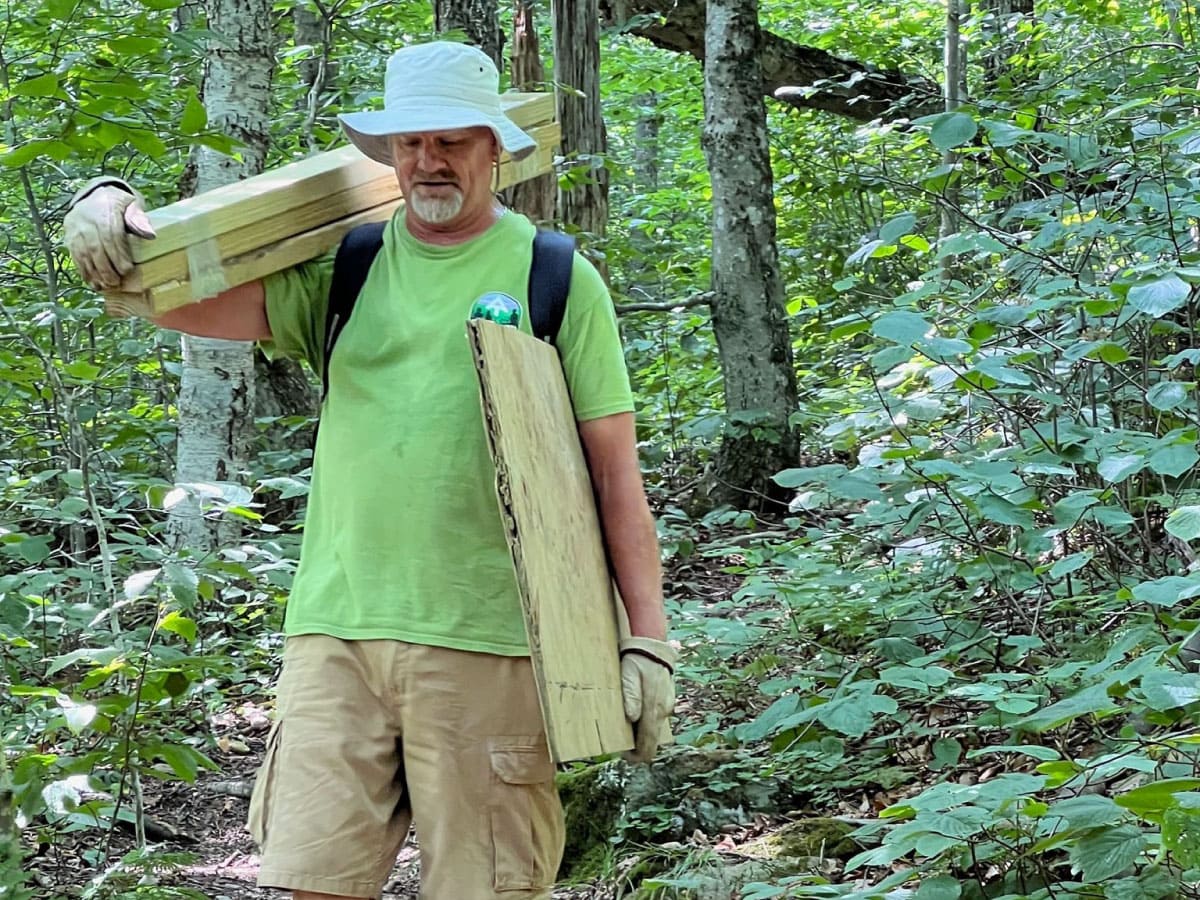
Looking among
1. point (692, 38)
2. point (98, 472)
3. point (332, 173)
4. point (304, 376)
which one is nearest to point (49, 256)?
point (98, 472)

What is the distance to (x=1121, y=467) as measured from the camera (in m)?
3.45

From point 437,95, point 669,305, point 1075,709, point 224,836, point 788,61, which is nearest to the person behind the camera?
point 437,95

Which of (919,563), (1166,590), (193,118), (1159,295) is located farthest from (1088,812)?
(193,118)

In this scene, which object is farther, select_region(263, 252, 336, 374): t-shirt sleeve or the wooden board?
select_region(263, 252, 336, 374): t-shirt sleeve

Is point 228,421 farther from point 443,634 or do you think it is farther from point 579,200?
point 579,200

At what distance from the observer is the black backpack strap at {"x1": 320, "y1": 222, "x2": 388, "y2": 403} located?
8.69ft

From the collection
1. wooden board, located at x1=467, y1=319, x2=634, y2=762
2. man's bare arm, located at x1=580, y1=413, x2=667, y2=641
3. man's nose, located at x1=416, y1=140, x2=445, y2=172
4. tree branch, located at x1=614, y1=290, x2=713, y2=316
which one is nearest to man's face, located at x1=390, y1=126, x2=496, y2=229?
man's nose, located at x1=416, y1=140, x2=445, y2=172

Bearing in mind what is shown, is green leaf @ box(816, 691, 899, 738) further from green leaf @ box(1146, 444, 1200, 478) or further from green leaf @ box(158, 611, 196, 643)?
green leaf @ box(158, 611, 196, 643)

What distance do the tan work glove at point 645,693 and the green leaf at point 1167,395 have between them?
6.53 feet

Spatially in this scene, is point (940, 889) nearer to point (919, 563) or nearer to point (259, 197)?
point (259, 197)

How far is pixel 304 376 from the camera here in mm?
8727

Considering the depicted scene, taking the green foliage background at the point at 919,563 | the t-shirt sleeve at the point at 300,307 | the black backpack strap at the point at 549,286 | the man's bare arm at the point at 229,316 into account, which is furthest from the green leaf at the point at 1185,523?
the man's bare arm at the point at 229,316

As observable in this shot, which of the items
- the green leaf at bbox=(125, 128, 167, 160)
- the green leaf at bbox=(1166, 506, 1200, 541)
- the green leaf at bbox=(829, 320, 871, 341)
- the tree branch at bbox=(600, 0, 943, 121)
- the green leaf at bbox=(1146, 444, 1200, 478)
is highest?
the tree branch at bbox=(600, 0, 943, 121)

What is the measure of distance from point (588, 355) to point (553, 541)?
1.41 feet
